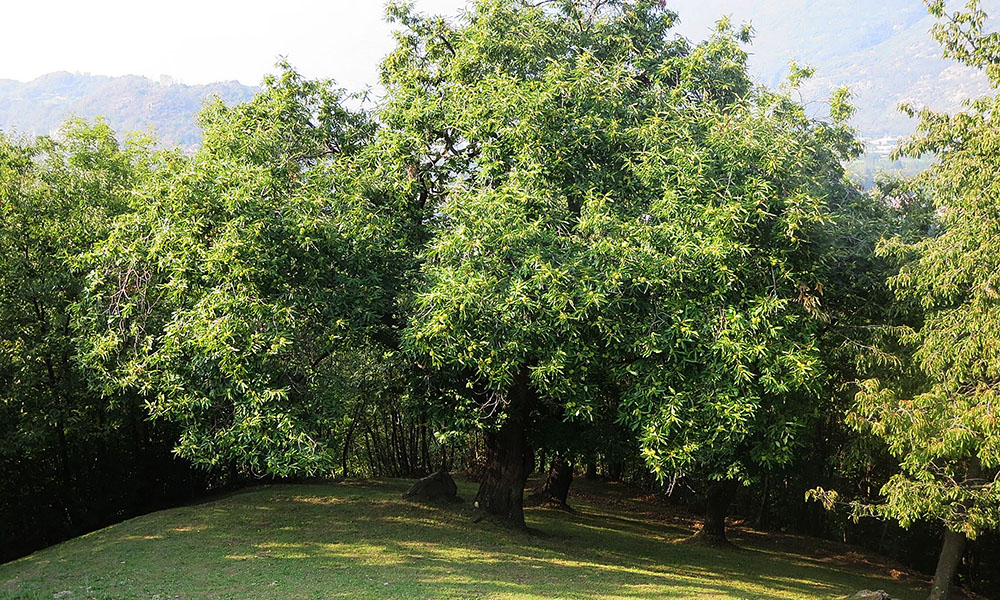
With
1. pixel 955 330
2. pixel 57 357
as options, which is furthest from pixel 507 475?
pixel 57 357

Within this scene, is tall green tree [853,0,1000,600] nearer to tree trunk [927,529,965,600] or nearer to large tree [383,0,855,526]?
large tree [383,0,855,526]

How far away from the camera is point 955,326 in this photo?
10617mm

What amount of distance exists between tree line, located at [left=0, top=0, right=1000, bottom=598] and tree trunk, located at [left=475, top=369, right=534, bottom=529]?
582 millimetres

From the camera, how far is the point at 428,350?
1083cm

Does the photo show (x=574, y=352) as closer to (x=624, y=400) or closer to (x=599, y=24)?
(x=624, y=400)

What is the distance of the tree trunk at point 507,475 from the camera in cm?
1620

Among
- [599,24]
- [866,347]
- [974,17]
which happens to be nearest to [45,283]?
[599,24]

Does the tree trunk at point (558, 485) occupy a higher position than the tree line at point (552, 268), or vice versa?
the tree line at point (552, 268)

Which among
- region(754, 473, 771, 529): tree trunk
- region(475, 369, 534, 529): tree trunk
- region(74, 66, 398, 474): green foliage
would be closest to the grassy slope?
region(475, 369, 534, 529): tree trunk

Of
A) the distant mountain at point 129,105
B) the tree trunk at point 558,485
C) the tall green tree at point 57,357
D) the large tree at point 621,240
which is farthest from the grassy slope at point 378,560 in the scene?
the distant mountain at point 129,105

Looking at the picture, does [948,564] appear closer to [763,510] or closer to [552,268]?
[552,268]

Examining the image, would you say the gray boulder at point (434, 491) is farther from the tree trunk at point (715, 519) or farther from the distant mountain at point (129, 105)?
the distant mountain at point (129, 105)

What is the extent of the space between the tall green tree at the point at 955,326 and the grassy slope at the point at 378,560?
12.5ft

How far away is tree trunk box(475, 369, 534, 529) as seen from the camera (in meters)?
16.2
